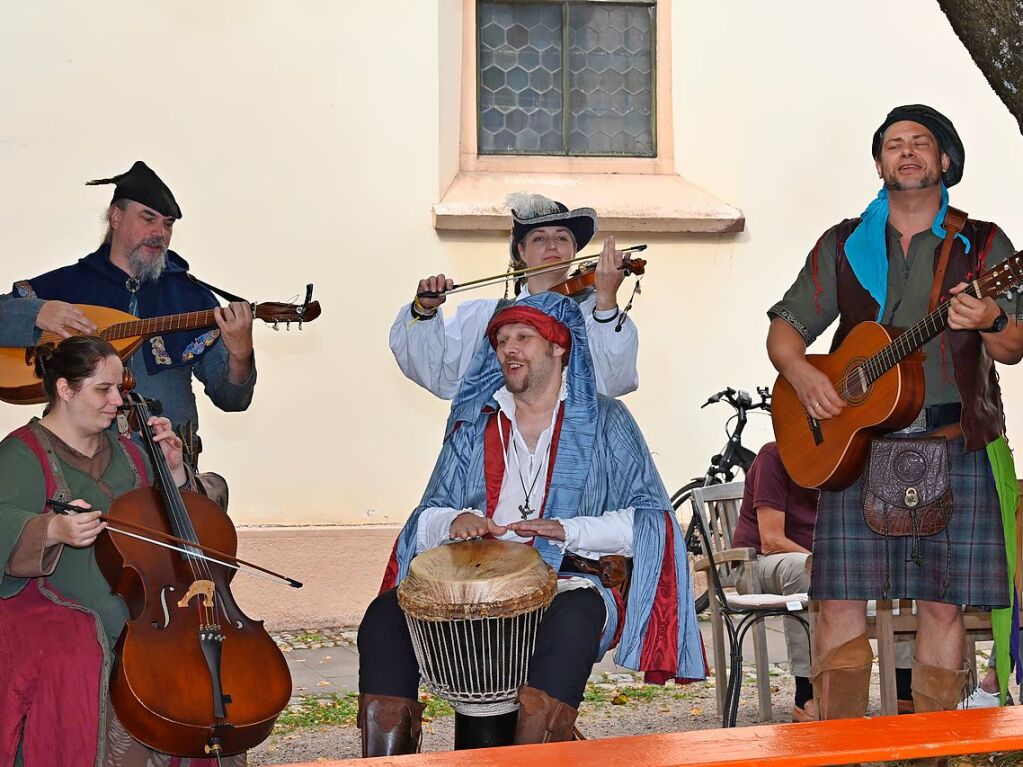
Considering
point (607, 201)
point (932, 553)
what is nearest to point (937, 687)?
point (932, 553)

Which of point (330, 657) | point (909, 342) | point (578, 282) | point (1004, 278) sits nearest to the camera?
point (1004, 278)

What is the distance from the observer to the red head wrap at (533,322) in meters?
4.54

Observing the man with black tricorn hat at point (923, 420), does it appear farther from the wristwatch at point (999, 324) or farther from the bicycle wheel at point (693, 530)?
the bicycle wheel at point (693, 530)

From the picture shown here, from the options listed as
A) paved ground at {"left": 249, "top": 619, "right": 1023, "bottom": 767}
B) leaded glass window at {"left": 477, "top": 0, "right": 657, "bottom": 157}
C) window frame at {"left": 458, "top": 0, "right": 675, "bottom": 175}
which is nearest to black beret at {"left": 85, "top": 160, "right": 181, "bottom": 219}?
paved ground at {"left": 249, "top": 619, "right": 1023, "bottom": 767}

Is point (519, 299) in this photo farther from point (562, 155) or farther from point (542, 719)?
point (562, 155)

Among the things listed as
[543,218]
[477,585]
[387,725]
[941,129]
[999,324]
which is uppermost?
[941,129]

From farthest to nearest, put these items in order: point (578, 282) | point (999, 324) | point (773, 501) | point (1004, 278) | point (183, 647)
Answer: point (773, 501) → point (578, 282) → point (999, 324) → point (1004, 278) → point (183, 647)

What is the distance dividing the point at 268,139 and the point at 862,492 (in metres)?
4.70

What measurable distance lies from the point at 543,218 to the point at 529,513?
131cm

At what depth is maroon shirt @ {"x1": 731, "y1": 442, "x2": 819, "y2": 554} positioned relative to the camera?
18.9ft

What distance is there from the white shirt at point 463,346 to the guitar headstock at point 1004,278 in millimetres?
1253

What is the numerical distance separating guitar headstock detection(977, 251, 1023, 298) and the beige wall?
4.36 meters

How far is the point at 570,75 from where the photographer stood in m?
8.80

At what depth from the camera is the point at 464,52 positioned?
8562 millimetres
